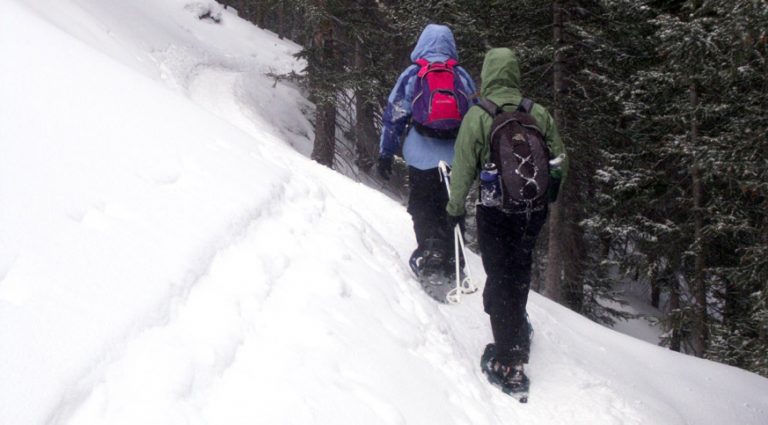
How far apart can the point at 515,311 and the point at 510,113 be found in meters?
1.52

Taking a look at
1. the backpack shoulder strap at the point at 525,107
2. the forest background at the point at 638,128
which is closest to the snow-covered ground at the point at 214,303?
the backpack shoulder strap at the point at 525,107

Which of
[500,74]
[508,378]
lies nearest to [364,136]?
[500,74]

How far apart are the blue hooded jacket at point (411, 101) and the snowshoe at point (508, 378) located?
1.84 meters

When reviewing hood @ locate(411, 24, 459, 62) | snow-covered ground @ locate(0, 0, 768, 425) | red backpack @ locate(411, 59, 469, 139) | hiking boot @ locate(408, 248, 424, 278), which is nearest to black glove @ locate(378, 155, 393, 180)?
red backpack @ locate(411, 59, 469, 139)

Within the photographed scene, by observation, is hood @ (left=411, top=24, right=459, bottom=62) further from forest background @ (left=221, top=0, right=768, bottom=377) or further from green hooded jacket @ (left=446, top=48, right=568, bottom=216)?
forest background @ (left=221, top=0, right=768, bottom=377)

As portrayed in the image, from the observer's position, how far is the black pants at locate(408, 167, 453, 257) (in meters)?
5.25

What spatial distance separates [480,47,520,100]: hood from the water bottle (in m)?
0.59

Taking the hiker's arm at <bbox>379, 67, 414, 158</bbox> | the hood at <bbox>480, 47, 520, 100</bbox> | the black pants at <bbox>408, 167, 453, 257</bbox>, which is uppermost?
the hood at <bbox>480, 47, 520, 100</bbox>

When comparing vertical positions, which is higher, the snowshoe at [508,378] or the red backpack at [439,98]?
the red backpack at [439,98]

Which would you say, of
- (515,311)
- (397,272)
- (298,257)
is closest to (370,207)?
(397,272)

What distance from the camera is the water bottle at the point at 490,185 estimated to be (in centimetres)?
408

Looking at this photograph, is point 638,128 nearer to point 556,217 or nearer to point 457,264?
point 556,217

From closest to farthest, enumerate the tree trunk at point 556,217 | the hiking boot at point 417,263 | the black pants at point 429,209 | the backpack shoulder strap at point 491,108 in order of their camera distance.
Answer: the backpack shoulder strap at point 491,108 → the black pants at point 429,209 → the hiking boot at point 417,263 → the tree trunk at point 556,217

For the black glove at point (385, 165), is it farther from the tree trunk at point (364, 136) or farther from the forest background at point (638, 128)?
the tree trunk at point (364, 136)
